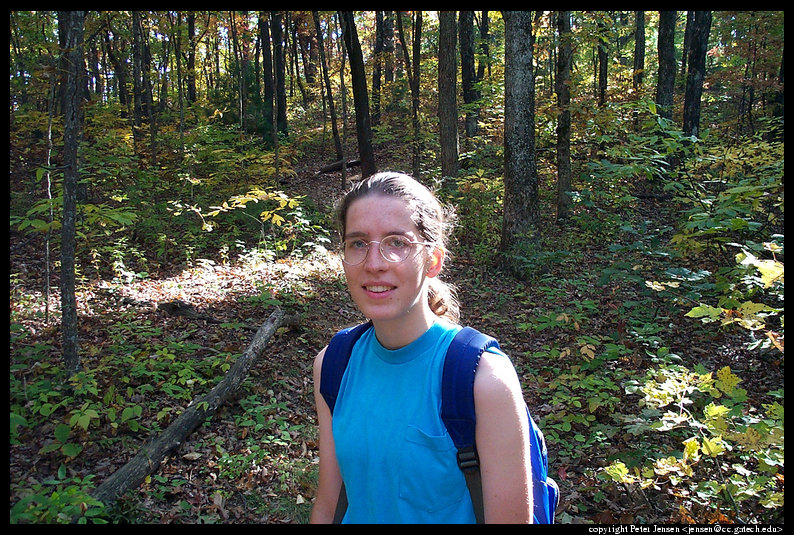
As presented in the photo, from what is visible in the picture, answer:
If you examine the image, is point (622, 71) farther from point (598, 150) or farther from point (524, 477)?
point (524, 477)

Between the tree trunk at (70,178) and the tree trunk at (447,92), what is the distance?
335 inches

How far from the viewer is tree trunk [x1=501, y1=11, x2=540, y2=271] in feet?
26.8

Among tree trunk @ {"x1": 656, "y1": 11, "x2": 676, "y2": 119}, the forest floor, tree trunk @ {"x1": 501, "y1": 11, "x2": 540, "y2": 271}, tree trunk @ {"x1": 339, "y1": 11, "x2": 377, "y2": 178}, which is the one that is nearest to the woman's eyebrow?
the forest floor

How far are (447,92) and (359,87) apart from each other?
2224 millimetres

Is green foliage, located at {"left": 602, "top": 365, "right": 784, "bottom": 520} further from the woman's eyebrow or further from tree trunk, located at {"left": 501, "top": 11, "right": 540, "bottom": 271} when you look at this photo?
tree trunk, located at {"left": 501, "top": 11, "right": 540, "bottom": 271}

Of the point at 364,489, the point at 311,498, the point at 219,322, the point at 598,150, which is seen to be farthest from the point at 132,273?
the point at 598,150

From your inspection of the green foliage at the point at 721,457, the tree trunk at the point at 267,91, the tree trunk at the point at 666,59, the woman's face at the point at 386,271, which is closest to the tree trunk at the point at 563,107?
the tree trunk at the point at 666,59

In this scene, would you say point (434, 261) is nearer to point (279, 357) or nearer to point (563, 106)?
point (279, 357)

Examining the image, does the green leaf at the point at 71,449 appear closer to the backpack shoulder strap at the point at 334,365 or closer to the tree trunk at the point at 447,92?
the backpack shoulder strap at the point at 334,365

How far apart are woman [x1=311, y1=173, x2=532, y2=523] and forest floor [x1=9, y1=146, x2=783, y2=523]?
7.48ft

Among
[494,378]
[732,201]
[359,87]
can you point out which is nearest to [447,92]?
[359,87]

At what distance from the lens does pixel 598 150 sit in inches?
547
